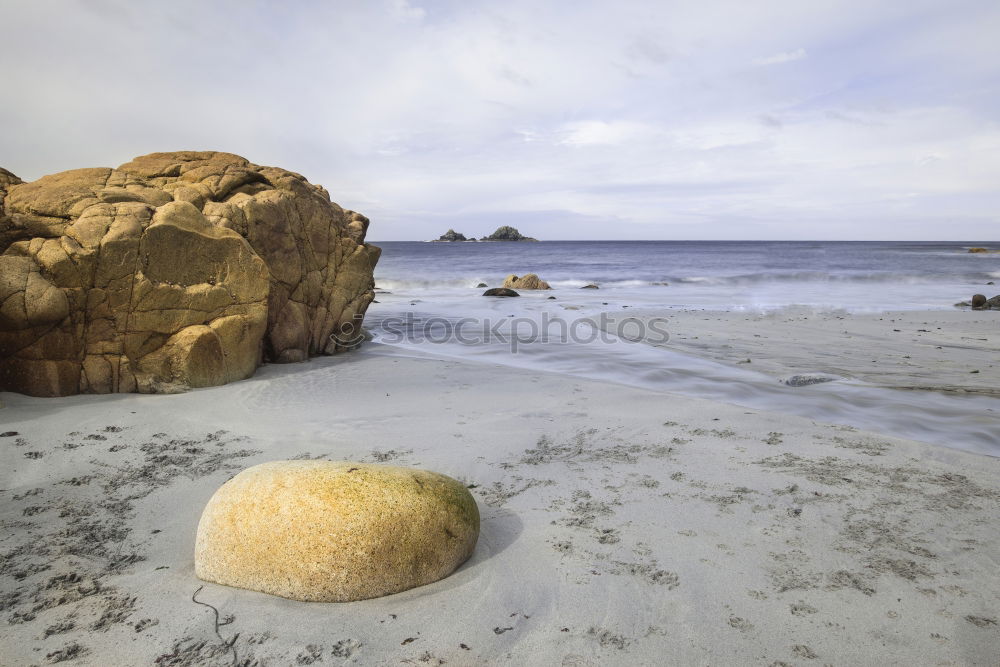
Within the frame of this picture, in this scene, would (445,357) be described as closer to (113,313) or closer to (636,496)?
(113,313)

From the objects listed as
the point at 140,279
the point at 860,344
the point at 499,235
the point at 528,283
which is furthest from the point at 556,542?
the point at 499,235

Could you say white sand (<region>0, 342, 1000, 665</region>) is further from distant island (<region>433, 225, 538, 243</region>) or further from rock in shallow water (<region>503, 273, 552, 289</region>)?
A: distant island (<region>433, 225, 538, 243</region>)

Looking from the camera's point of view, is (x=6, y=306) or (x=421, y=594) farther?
(x=6, y=306)

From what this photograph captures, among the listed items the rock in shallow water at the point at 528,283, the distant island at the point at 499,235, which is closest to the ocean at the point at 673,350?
the rock in shallow water at the point at 528,283

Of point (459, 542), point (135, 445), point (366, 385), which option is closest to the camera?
point (459, 542)

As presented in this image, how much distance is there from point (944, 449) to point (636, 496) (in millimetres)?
2913

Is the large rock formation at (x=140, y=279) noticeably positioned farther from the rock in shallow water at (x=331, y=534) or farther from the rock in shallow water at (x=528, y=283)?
the rock in shallow water at (x=528, y=283)

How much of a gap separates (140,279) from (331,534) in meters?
4.91

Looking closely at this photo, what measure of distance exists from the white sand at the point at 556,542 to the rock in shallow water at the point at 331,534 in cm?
10

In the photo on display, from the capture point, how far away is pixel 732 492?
4020 millimetres

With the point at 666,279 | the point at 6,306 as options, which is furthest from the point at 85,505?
the point at 666,279

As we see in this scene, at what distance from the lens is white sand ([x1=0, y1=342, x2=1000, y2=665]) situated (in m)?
2.56

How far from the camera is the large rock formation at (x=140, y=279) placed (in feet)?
19.1

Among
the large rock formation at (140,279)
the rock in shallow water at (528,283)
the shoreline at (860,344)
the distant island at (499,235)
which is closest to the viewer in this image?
the large rock formation at (140,279)
